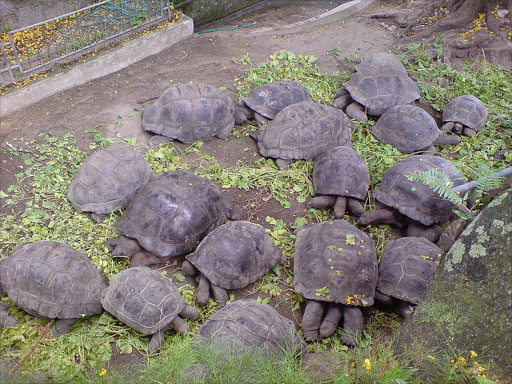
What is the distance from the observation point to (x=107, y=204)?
17.7 feet

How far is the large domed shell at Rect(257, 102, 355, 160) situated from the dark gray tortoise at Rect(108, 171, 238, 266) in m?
1.65

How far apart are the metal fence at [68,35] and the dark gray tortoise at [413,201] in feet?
18.7

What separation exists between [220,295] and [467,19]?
27.0ft

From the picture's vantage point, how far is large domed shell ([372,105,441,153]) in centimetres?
673

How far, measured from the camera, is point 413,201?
5547 mm

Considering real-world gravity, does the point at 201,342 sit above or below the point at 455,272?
below

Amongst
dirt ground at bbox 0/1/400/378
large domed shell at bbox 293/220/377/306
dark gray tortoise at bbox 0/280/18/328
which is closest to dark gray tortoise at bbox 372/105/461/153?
dirt ground at bbox 0/1/400/378

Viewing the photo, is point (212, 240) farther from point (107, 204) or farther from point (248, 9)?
point (248, 9)

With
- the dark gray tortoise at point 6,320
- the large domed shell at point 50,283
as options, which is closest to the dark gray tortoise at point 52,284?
the large domed shell at point 50,283

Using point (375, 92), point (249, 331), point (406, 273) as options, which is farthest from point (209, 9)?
point (249, 331)

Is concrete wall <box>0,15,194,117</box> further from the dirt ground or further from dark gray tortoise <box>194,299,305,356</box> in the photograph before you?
dark gray tortoise <box>194,299,305,356</box>

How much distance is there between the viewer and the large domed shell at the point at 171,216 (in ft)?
16.5

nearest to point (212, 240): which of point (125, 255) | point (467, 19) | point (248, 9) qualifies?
point (125, 255)

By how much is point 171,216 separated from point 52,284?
141 cm
